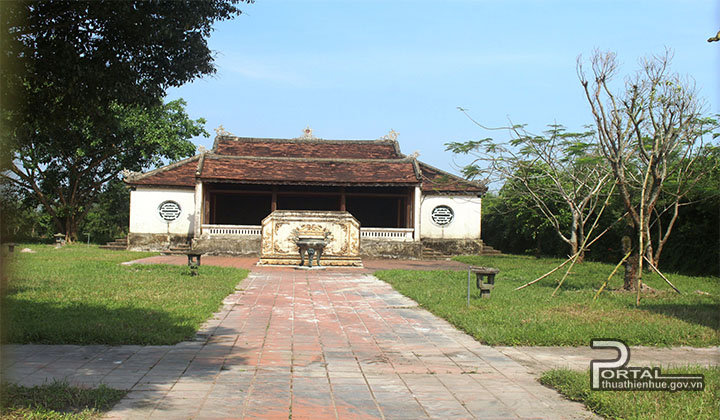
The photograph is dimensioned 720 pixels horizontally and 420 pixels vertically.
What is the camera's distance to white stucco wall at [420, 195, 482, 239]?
28.6 metres

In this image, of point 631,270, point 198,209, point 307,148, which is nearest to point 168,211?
point 198,209

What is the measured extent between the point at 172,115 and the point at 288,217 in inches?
645

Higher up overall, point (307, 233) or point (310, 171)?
point (310, 171)

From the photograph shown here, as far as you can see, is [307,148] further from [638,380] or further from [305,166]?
[638,380]

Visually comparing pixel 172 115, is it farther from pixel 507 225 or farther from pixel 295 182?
pixel 507 225

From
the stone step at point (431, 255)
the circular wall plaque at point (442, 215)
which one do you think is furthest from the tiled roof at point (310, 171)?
the stone step at point (431, 255)

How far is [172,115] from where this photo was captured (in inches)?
1323

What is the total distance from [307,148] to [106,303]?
74.0ft

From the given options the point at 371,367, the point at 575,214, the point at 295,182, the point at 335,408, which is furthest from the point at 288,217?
the point at 335,408

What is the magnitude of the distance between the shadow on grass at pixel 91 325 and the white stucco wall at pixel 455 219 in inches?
815

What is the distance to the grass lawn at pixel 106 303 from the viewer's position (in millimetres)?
6879

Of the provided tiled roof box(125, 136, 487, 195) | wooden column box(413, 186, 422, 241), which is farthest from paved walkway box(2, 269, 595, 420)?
wooden column box(413, 186, 422, 241)

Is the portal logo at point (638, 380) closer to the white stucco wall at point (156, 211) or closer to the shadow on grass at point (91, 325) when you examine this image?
the shadow on grass at point (91, 325)

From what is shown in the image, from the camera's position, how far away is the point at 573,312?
9398 mm
